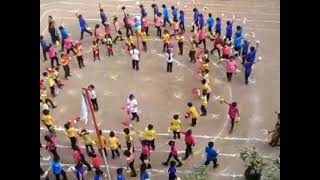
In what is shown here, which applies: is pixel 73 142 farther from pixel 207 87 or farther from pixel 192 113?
pixel 207 87

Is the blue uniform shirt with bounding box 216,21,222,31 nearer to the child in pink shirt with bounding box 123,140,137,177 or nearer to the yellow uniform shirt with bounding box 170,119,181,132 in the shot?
the yellow uniform shirt with bounding box 170,119,181,132

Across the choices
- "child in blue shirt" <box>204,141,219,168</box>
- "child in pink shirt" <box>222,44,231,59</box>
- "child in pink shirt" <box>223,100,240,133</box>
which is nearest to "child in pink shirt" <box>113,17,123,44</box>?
"child in pink shirt" <box>222,44,231,59</box>

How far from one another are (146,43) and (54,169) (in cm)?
799

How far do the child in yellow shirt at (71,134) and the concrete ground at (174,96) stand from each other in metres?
0.37

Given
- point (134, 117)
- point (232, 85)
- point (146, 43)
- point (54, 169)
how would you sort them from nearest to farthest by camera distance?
point (54, 169)
point (134, 117)
point (232, 85)
point (146, 43)

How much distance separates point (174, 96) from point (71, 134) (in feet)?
13.2

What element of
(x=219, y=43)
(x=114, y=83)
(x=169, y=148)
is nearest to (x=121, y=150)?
(x=169, y=148)

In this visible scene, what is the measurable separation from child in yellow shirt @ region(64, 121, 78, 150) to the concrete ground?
37cm

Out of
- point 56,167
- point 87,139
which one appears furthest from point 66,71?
point 56,167

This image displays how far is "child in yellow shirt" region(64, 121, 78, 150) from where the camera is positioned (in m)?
14.2

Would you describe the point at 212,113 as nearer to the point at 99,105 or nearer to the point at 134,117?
the point at 134,117

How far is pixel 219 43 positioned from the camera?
739 inches
